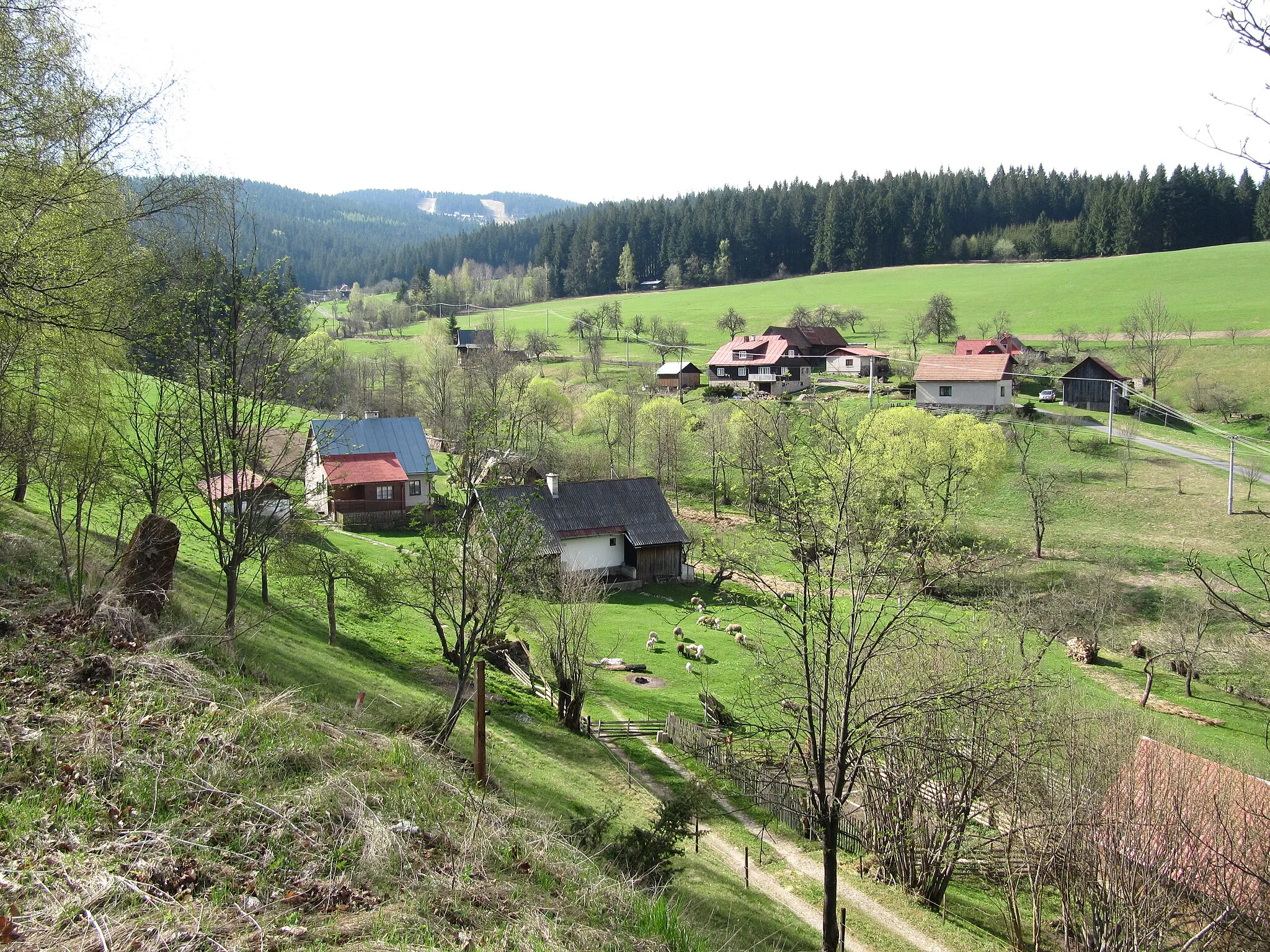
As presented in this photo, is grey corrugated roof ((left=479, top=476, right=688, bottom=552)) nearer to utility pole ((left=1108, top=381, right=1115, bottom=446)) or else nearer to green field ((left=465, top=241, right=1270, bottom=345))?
utility pole ((left=1108, top=381, right=1115, bottom=446))

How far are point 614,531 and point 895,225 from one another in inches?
4112

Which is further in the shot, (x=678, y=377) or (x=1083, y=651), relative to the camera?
(x=678, y=377)

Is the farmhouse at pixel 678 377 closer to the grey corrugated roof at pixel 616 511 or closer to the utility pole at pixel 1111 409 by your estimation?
the utility pole at pixel 1111 409

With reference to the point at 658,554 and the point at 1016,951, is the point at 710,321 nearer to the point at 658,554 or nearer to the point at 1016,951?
the point at 658,554

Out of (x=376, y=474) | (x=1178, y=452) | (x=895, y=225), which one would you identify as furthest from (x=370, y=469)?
(x=895, y=225)

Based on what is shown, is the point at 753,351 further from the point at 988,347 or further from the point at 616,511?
the point at 616,511

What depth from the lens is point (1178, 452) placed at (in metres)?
52.5

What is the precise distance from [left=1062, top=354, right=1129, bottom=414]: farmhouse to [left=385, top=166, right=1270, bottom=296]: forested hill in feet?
202

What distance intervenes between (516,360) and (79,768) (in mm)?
75931

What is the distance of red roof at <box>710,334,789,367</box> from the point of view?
8031 cm

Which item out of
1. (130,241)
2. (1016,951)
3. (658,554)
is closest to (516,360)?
(658,554)

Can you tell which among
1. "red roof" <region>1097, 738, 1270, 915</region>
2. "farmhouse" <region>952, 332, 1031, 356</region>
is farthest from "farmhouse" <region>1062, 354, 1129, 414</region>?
"red roof" <region>1097, 738, 1270, 915</region>

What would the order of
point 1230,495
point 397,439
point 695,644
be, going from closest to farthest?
point 695,644
point 1230,495
point 397,439

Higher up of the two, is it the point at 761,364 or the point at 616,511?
the point at 761,364
